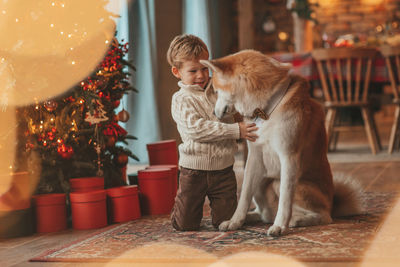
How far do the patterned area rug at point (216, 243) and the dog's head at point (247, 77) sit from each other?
51 centimetres

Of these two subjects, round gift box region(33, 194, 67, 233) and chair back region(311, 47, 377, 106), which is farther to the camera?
chair back region(311, 47, 377, 106)

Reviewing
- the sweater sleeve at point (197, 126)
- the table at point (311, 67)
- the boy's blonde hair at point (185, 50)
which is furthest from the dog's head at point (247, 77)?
the table at point (311, 67)

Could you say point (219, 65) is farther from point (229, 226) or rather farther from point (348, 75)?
point (348, 75)

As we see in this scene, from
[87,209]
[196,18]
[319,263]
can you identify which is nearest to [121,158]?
[87,209]

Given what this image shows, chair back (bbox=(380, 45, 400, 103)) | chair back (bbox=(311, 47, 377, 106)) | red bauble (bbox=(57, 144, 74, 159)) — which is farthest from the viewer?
chair back (bbox=(311, 47, 377, 106))

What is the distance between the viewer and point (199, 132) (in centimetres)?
203

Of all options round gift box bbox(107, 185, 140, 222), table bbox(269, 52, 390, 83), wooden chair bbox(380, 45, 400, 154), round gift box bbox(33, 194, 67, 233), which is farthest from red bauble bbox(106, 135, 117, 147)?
wooden chair bbox(380, 45, 400, 154)

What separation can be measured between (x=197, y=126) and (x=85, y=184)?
2.26 feet

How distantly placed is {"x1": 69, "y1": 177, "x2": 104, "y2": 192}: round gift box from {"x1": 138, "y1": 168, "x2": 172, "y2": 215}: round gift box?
0.77 feet

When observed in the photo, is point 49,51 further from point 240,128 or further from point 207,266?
point 207,266

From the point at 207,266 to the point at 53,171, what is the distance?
1175mm

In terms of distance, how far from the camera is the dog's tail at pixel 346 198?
2.17 meters

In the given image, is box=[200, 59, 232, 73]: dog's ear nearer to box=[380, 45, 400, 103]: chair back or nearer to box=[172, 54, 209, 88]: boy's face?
box=[172, 54, 209, 88]: boy's face

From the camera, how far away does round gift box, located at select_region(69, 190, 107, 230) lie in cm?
223
